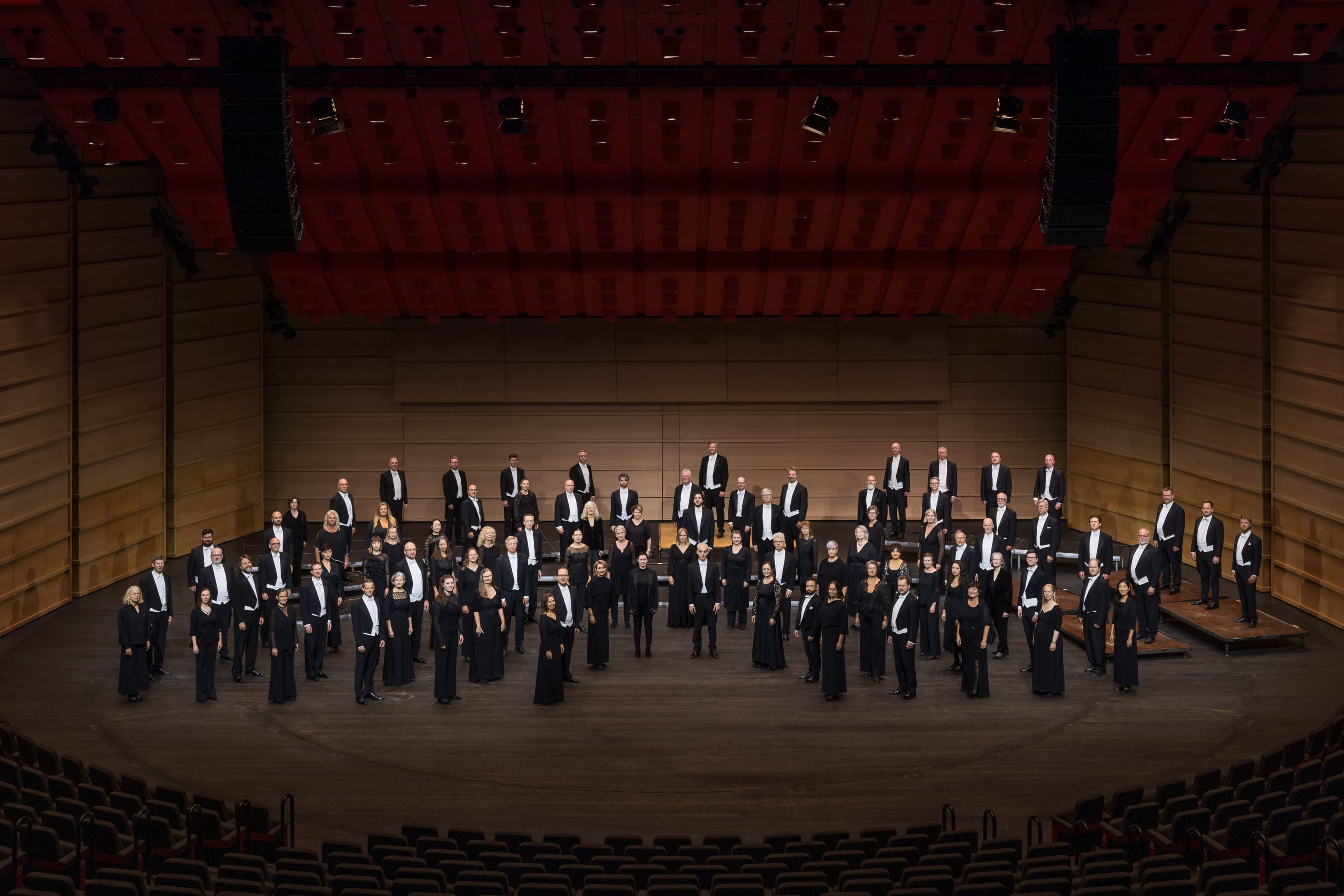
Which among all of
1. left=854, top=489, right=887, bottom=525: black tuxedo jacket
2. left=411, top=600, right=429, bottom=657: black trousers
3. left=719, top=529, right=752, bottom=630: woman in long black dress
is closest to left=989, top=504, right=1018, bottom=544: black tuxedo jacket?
left=854, top=489, right=887, bottom=525: black tuxedo jacket

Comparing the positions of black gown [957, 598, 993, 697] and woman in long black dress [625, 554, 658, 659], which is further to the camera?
woman in long black dress [625, 554, 658, 659]

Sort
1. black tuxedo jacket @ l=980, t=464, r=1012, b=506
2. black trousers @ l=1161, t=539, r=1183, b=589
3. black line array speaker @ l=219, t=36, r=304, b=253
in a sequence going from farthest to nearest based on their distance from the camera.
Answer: black tuxedo jacket @ l=980, t=464, r=1012, b=506 → black trousers @ l=1161, t=539, r=1183, b=589 → black line array speaker @ l=219, t=36, r=304, b=253

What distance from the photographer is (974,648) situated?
1394 cm

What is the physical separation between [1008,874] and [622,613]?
9.38 meters

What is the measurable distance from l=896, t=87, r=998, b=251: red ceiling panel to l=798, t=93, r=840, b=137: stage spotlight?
1.49 metres

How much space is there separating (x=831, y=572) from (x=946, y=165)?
16.3 ft

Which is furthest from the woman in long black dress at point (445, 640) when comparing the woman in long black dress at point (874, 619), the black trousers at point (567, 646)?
the woman in long black dress at point (874, 619)

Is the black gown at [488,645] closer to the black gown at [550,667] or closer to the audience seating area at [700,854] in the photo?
the black gown at [550,667]

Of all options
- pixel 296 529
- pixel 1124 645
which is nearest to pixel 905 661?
pixel 1124 645

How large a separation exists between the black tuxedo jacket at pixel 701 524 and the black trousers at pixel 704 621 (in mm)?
1840

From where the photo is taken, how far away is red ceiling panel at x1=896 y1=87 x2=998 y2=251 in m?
15.2

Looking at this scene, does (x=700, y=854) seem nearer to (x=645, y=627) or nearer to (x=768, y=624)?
(x=768, y=624)

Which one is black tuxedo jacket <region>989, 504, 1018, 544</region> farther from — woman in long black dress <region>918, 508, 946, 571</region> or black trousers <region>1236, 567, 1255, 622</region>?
black trousers <region>1236, 567, 1255, 622</region>

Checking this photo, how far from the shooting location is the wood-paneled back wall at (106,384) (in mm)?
16172
